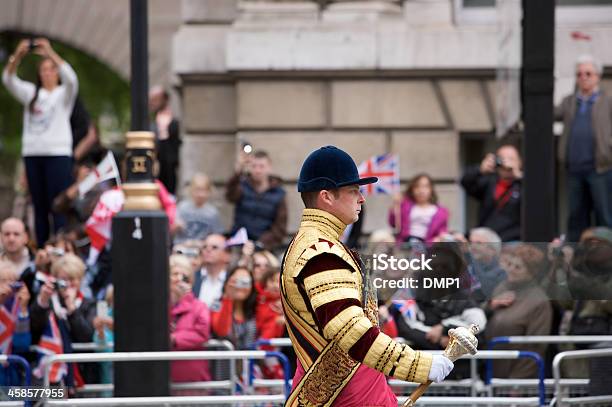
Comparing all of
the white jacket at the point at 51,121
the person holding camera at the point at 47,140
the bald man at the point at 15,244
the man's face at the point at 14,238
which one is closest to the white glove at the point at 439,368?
the bald man at the point at 15,244

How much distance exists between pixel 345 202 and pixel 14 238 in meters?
6.23

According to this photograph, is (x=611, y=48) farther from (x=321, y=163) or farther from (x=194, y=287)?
(x=321, y=163)

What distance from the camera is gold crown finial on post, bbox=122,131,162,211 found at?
10.5 metres

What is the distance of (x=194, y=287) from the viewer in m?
12.4

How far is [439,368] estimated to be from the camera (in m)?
6.37

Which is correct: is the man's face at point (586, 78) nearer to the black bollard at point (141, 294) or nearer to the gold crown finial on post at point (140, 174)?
the gold crown finial on post at point (140, 174)

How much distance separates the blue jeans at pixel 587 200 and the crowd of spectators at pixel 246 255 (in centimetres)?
2

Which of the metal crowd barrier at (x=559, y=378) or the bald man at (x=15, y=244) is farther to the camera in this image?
the bald man at (x=15, y=244)

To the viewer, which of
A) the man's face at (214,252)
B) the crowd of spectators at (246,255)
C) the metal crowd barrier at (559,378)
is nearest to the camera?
the crowd of spectators at (246,255)

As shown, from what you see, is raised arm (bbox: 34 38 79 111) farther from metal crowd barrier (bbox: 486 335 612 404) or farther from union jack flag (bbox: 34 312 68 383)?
metal crowd barrier (bbox: 486 335 612 404)

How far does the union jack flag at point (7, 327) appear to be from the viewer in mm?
10977

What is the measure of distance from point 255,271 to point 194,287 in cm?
56

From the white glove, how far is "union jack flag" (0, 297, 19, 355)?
17.1ft

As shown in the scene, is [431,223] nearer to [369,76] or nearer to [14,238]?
[369,76]
